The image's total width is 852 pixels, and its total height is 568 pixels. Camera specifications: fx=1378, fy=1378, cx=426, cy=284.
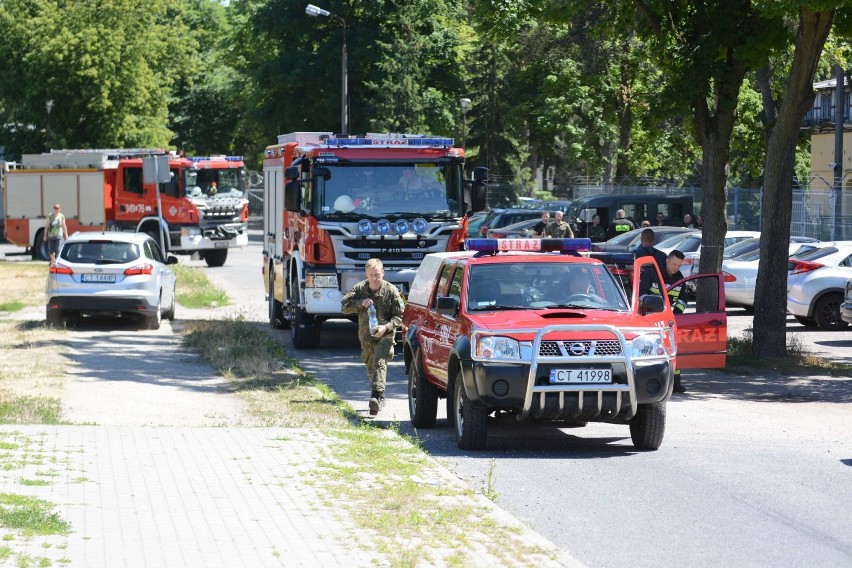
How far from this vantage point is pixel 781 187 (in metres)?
18.5

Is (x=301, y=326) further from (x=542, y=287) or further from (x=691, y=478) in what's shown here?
(x=691, y=478)

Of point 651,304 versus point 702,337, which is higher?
point 651,304

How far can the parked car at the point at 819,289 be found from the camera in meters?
23.8

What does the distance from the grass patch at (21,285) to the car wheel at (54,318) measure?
12.1ft

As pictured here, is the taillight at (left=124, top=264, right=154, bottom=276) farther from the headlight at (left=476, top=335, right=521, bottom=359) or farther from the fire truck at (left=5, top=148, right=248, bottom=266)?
the fire truck at (left=5, top=148, right=248, bottom=266)

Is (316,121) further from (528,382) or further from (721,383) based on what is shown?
(528,382)

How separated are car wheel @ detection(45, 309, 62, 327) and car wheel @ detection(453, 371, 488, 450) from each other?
12.2m

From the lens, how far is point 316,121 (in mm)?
58406

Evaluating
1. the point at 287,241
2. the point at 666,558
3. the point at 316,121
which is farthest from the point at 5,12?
the point at 666,558

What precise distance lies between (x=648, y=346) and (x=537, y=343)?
946 mm

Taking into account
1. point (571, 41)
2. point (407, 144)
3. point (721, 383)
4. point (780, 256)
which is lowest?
point (721, 383)

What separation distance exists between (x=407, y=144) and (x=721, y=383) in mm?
5608

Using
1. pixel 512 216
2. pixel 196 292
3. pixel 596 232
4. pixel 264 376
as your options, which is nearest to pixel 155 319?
pixel 264 376

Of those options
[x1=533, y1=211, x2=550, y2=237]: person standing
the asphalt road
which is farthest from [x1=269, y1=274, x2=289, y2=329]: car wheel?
[x1=533, y1=211, x2=550, y2=237]: person standing
